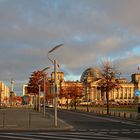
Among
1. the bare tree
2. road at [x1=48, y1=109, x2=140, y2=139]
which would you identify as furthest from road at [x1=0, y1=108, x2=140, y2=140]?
the bare tree

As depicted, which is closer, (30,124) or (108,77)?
(30,124)

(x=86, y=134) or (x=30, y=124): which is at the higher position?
(x=30, y=124)

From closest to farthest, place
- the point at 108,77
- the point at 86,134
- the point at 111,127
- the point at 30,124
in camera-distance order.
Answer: the point at 86,134 < the point at 111,127 < the point at 30,124 < the point at 108,77

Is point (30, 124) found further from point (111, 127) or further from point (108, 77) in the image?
point (108, 77)

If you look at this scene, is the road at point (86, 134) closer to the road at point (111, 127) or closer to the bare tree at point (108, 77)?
the road at point (111, 127)

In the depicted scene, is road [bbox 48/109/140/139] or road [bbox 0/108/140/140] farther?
road [bbox 48/109/140/139]

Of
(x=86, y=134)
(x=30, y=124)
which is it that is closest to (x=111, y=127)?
(x=30, y=124)

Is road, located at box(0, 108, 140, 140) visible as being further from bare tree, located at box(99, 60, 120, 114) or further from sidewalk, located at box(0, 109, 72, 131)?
bare tree, located at box(99, 60, 120, 114)

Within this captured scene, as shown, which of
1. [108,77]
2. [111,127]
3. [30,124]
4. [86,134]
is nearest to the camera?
[86,134]

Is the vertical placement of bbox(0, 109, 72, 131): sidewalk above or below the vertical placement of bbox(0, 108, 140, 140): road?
above

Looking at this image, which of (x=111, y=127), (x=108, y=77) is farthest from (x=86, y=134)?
(x=108, y=77)

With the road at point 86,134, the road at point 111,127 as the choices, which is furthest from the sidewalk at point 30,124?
the road at point 86,134

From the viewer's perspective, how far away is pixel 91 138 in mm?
23891

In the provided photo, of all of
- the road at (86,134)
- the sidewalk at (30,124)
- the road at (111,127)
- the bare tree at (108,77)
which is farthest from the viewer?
the bare tree at (108,77)
